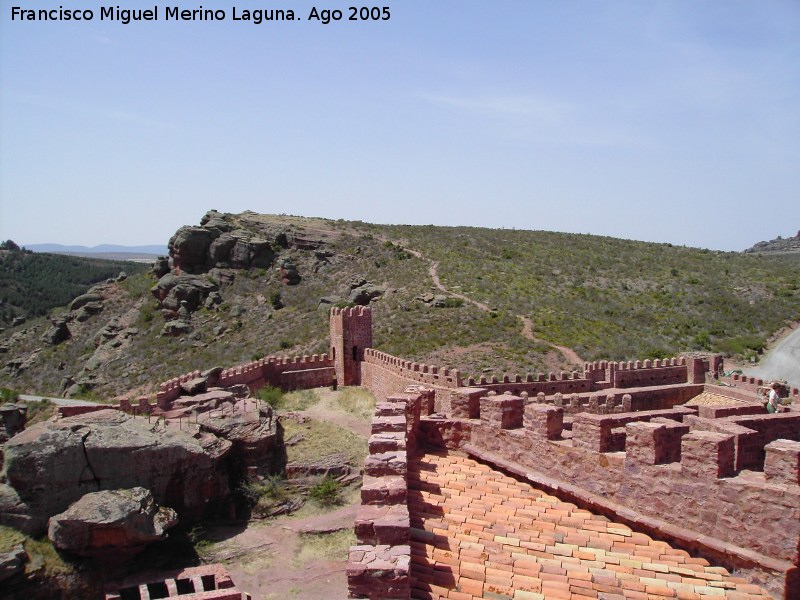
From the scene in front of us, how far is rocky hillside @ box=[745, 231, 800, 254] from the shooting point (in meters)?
101

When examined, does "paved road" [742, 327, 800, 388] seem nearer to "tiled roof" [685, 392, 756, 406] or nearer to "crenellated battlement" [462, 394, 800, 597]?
"tiled roof" [685, 392, 756, 406]

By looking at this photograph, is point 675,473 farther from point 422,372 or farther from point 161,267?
point 161,267

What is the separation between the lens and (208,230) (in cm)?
5491

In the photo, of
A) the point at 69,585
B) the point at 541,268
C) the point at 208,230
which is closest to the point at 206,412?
the point at 69,585

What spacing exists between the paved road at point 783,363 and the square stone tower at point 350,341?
2078 cm

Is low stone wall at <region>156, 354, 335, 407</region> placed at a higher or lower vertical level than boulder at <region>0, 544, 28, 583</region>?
higher

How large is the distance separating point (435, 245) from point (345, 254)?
960 cm

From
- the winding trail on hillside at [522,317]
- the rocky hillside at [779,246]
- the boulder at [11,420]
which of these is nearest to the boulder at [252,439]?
the boulder at [11,420]

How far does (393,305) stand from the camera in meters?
43.9

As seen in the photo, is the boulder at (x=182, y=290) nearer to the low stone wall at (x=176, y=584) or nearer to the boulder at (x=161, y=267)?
the boulder at (x=161, y=267)

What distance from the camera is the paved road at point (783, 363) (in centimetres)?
3441

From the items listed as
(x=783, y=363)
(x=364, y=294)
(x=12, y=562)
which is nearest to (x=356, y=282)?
(x=364, y=294)

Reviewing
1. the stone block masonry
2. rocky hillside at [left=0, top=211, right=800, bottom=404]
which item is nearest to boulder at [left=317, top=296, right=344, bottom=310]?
rocky hillside at [left=0, top=211, right=800, bottom=404]

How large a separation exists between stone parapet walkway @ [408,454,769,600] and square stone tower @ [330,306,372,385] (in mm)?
22636
